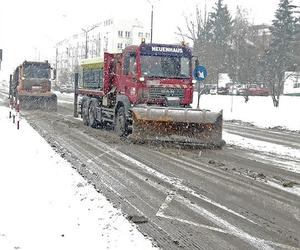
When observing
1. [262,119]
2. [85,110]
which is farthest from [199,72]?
[262,119]

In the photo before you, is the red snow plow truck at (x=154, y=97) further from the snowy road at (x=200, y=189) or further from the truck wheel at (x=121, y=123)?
the snowy road at (x=200, y=189)

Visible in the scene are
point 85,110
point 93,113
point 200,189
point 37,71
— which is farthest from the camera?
point 37,71

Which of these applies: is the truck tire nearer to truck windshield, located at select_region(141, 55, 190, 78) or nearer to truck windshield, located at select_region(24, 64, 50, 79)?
truck windshield, located at select_region(141, 55, 190, 78)

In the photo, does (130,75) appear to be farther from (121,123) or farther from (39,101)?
(39,101)

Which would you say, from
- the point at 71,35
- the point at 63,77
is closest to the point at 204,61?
the point at 63,77

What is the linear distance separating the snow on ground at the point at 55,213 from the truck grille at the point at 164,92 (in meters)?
5.21

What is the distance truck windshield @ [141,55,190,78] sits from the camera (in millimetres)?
14500

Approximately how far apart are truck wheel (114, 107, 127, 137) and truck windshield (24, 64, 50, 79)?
1429 centimetres

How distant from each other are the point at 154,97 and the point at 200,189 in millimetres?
6704

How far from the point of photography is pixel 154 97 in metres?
14.4

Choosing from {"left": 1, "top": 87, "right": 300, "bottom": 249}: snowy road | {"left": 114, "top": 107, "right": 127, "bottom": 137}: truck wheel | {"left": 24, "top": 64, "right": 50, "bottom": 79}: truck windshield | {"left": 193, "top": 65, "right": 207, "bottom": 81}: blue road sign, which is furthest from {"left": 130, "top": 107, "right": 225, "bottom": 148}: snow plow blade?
{"left": 24, "top": 64, "right": 50, "bottom": 79}: truck windshield

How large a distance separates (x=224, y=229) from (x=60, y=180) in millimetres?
3387

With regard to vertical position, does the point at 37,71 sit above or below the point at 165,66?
above

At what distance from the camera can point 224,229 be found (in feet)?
19.5
